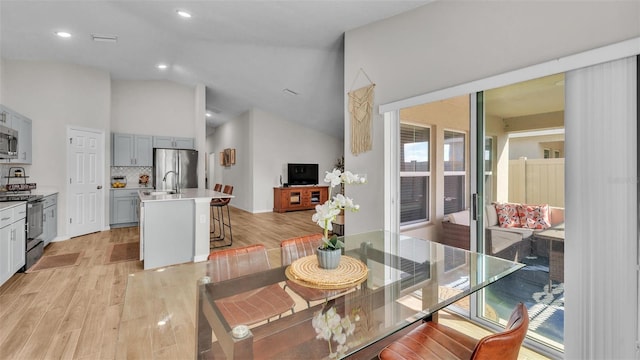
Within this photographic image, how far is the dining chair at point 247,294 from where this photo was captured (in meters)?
A: 1.41

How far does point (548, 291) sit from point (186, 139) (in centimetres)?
683

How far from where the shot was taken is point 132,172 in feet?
20.6

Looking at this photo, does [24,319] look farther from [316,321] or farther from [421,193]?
[421,193]

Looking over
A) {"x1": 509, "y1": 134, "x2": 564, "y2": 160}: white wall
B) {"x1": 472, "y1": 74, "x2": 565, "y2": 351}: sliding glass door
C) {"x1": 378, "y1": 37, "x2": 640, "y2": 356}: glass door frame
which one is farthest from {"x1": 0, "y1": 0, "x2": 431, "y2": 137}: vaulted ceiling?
{"x1": 509, "y1": 134, "x2": 564, "y2": 160}: white wall

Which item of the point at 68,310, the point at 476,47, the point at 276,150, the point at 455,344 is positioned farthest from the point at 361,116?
the point at 276,150

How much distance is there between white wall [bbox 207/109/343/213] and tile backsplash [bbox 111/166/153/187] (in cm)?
248

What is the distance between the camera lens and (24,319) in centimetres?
234

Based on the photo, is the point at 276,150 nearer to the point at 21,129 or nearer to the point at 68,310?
the point at 21,129

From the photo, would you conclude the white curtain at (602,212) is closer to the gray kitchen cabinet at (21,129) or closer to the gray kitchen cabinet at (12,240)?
the gray kitchen cabinet at (12,240)

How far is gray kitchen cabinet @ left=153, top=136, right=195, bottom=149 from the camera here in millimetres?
6282

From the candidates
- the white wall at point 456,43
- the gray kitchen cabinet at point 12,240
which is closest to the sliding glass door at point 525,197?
the white wall at point 456,43

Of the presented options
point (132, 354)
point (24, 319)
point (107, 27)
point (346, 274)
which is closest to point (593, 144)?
point (346, 274)

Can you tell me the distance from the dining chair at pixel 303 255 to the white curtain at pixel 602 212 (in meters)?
1.50

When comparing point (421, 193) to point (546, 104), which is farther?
point (421, 193)
